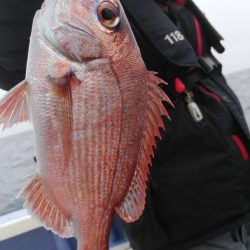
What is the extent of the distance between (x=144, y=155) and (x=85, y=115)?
0.56 feet

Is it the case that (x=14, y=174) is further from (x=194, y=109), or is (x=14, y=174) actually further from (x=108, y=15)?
(x=108, y=15)

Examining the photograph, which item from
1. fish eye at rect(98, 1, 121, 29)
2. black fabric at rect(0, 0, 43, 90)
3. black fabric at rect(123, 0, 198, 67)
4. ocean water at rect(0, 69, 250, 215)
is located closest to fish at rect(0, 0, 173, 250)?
fish eye at rect(98, 1, 121, 29)

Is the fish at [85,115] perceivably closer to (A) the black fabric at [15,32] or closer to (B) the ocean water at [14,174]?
(A) the black fabric at [15,32]

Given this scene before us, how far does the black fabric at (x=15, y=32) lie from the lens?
1179mm

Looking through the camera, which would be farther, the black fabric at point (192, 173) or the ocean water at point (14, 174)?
the ocean water at point (14, 174)

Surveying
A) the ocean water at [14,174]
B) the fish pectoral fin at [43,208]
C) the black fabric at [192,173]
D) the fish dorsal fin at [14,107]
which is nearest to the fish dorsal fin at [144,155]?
the fish pectoral fin at [43,208]

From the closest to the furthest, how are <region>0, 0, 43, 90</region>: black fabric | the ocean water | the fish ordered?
the fish < <region>0, 0, 43, 90</region>: black fabric < the ocean water

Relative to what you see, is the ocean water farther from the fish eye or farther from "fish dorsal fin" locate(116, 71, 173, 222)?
the fish eye

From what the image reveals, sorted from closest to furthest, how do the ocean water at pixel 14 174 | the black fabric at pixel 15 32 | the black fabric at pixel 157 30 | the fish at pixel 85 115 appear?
the fish at pixel 85 115
the black fabric at pixel 15 32
the black fabric at pixel 157 30
the ocean water at pixel 14 174

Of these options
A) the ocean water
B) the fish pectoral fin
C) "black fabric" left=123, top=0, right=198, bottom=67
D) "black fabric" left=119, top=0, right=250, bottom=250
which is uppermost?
"black fabric" left=123, top=0, right=198, bottom=67

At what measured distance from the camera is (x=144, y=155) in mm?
945

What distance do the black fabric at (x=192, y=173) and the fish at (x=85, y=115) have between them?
42 cm

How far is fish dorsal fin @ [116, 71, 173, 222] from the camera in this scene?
935mm

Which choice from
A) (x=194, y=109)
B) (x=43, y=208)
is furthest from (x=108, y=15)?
(x=194, y=109)
